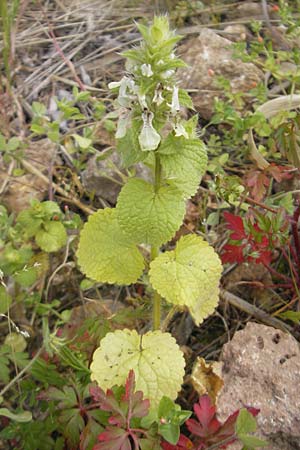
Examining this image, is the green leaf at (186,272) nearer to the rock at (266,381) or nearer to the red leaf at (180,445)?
the rock at (266,381)

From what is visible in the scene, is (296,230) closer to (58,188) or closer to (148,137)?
(148,137)

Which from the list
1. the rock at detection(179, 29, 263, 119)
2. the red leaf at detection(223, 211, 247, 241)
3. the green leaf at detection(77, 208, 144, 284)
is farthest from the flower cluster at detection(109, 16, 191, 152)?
the rock at detection(179, 29, 263, 119)

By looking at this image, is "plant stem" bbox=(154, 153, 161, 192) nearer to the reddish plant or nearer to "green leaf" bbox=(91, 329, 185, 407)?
"green leaf" bbox=(91, 329, 185, 407)

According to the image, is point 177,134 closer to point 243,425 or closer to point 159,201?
point 159,201

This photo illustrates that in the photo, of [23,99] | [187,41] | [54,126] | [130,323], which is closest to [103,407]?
[130,323]

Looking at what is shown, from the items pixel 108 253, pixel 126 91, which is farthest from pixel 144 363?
pixel 126 91

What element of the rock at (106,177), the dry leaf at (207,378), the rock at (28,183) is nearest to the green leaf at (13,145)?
the rock at (28,183)
